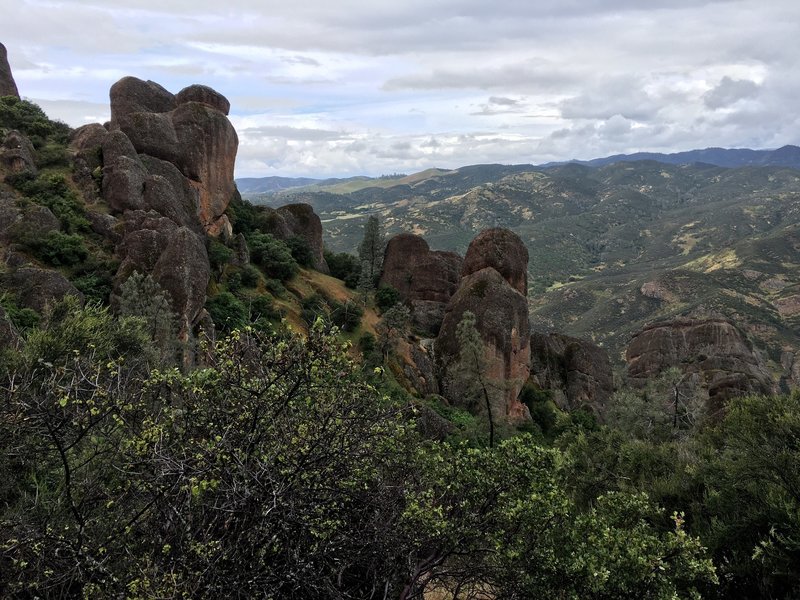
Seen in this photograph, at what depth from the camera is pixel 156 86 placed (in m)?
58.0

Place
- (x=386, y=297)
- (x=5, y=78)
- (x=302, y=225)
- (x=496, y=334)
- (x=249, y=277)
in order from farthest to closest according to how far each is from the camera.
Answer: (x=302, y=225)
(x=386, y=297)
(x=5, y=78)
(x=496, y=334)
(x=249, y=277)

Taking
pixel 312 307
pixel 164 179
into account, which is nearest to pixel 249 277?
pixel 312 307

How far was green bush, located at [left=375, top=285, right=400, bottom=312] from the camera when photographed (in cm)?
6086

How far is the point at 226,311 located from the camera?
40.6 m

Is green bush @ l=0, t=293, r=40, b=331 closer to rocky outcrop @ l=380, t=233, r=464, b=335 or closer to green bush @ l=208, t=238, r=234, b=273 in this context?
green bush @ l=208, t=238, r=234, b=273

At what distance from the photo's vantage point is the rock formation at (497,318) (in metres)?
49.2

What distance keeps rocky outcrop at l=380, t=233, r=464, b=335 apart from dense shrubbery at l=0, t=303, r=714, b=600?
48545 millimetres

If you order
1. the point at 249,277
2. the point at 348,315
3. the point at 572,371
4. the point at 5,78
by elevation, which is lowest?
the point at 572,371

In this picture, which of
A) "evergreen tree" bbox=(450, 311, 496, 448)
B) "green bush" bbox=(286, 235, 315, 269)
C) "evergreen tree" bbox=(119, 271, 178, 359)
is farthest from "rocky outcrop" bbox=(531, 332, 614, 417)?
"evergreen tree" bbox=(119, 271, 178, 359)

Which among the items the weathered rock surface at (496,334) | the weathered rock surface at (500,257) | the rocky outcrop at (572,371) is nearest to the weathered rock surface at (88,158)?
the weathered rock surface at (496,334)

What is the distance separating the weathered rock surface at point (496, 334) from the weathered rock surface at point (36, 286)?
1351 inches

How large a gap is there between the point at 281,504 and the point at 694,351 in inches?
2962

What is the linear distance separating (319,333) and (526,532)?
7.08 m

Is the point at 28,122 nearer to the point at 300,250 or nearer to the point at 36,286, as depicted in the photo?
the point at 36,286
